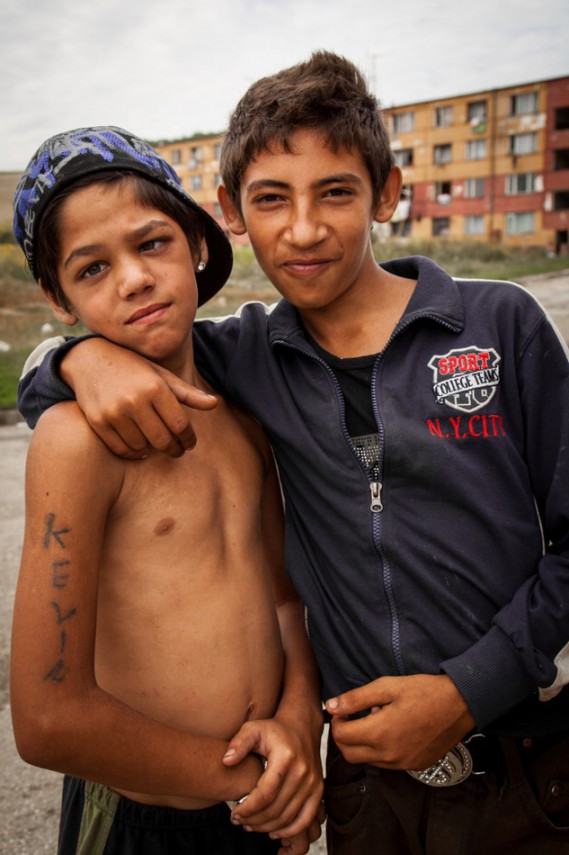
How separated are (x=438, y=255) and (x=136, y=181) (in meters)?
27.9

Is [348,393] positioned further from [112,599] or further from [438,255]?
[438,255]

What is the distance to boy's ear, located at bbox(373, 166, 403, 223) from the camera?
1.71 meters

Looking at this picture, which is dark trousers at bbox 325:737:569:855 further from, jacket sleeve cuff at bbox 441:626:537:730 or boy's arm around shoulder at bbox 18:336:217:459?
boy's arm around shoulder at bbox 18:336:217:459

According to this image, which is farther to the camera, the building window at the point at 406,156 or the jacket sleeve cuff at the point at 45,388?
the building window at the point at 406,156

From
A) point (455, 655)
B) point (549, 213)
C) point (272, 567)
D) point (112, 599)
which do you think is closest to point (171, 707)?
point (112, 599)

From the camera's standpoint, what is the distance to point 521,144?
33.1m

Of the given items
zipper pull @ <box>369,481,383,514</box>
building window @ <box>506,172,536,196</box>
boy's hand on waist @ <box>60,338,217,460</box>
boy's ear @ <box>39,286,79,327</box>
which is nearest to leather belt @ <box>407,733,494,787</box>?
zipper pull @ <box>369,481,383,514</box>

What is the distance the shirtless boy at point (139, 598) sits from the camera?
3.77ft

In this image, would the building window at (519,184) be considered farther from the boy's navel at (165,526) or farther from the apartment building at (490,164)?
the boy's navel at (165,526)

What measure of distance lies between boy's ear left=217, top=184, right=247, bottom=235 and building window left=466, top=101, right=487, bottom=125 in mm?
36076

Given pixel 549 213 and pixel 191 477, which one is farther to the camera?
pixel 549 213

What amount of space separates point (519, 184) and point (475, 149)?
9.15 feet

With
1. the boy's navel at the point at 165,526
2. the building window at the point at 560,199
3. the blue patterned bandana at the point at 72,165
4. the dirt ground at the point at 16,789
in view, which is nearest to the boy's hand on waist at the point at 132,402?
the boy's navel at the point at 165,526

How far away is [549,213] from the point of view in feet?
107
